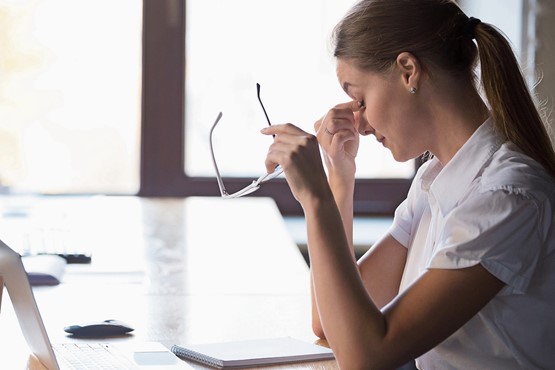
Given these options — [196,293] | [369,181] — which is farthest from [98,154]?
[196,293]

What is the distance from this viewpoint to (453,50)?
1.49 m

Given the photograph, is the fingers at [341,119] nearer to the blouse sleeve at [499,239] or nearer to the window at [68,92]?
the blouse sleeve at [499,239]

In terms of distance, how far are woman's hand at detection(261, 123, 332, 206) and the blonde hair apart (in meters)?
0.18

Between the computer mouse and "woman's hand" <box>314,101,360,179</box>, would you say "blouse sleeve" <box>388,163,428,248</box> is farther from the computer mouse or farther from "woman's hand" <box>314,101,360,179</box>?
the computer mouse

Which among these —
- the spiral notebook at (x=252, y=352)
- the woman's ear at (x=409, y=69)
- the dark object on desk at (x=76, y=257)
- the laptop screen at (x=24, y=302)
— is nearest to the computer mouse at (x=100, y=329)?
the spiral notebook at (x=252, y=352)

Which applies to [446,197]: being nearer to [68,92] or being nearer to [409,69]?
[409,69]

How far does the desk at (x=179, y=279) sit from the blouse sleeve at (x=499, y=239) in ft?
0.95

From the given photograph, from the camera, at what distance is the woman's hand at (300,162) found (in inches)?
55.6

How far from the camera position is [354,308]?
1.32m

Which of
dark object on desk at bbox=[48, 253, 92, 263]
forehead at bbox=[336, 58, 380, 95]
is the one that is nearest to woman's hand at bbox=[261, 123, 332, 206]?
forehead at bbox=[336, 58, 380, 95]

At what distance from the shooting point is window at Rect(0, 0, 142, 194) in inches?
144

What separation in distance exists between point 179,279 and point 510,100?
3.17ft

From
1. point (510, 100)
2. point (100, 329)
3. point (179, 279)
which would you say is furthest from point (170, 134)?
point (510, 100)

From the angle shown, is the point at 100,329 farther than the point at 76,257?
No
